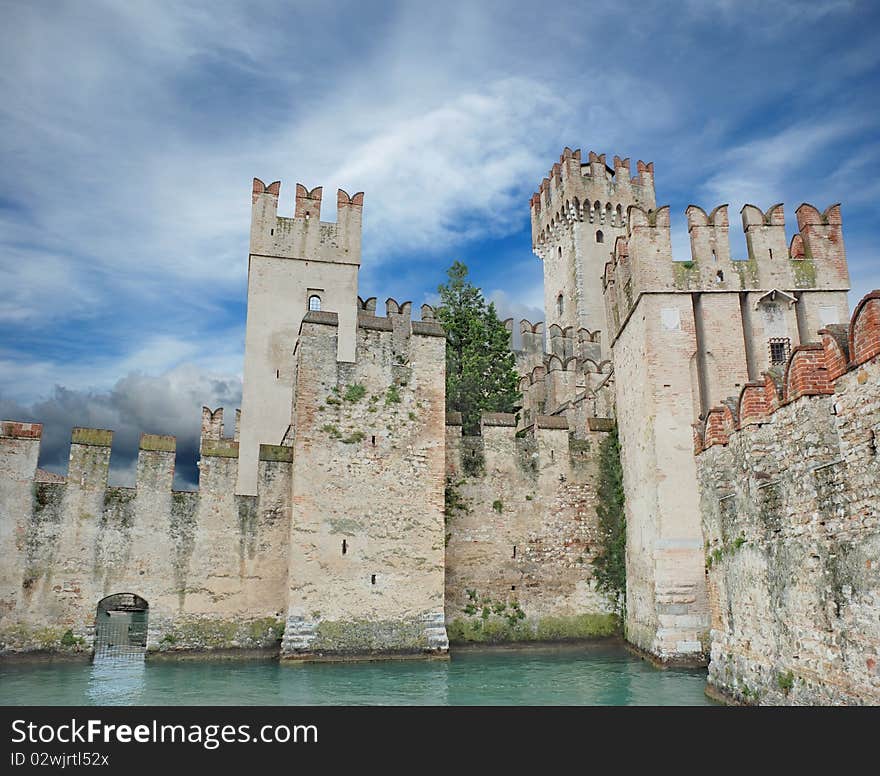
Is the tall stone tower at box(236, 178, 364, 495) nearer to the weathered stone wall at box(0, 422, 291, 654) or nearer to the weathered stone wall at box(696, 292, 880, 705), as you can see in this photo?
the weathered stone wall at box(0, 422, 291, 654)

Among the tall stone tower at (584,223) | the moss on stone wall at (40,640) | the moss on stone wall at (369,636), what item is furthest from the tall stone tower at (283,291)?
the tall stone tower at (584,223)

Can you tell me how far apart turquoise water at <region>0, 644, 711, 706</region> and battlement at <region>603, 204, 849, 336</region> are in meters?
8.53

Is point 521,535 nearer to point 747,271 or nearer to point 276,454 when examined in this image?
point 276,454

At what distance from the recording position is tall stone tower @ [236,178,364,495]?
21.5 m

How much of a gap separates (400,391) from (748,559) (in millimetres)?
8977

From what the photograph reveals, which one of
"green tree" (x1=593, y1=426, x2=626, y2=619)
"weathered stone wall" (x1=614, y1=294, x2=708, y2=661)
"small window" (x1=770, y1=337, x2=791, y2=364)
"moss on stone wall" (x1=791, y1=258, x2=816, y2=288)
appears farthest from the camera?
"green tree" (x1=593, y1=426, x2=626, y2=619)

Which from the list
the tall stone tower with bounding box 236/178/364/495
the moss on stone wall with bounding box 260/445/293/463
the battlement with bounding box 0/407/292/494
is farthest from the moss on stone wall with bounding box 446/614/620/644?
the tall stone tower with bounding box 236/178/364/495

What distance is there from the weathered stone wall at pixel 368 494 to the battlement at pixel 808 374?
6924mm

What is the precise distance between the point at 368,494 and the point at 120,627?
544 inches

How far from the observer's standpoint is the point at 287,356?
22.0 meters

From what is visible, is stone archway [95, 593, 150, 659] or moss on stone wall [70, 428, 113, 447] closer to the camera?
moss on stone wall [70, 428, 113, 447]

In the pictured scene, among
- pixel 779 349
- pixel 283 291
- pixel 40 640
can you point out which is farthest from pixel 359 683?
pixel 283 291

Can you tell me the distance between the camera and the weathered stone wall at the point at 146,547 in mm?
13953
